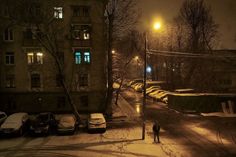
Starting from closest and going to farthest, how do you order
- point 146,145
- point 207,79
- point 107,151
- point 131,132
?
point 107,151 → point 146,145 → point 131,132 → point 207,79

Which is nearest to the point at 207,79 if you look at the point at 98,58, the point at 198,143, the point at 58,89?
the point at 98,58

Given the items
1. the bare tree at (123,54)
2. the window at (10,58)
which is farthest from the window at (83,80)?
the window at (10,58)

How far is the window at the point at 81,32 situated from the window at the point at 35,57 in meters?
4.69

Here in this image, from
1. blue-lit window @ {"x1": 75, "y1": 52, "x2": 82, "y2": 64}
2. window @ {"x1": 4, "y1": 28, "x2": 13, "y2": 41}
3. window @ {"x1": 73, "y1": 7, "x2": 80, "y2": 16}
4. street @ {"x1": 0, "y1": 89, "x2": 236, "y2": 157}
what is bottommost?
street @ {"x1": 0, "y1": 89, "x2": 236, "y2": 157}

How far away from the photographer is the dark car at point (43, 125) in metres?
24.0

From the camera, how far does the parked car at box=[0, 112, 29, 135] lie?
77.9ft

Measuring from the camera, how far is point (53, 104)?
1395 inches

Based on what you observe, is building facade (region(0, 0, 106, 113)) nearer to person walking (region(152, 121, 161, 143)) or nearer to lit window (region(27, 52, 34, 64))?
lit window (region(27, 52, 34, 64))

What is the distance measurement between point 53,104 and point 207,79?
89.5ft

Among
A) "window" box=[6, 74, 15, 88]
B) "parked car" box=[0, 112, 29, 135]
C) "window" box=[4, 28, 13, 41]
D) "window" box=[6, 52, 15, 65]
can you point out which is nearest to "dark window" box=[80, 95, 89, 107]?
"window" box=[6, 74, 15, 88]

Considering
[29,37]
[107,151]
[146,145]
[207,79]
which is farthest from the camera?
[207,79]

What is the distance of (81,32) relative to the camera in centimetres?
3475

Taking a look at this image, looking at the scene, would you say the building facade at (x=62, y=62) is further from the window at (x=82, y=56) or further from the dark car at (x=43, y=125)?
the dark car at (x=43, y=125)

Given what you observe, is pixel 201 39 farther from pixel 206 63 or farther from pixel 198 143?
pixel 198 143
